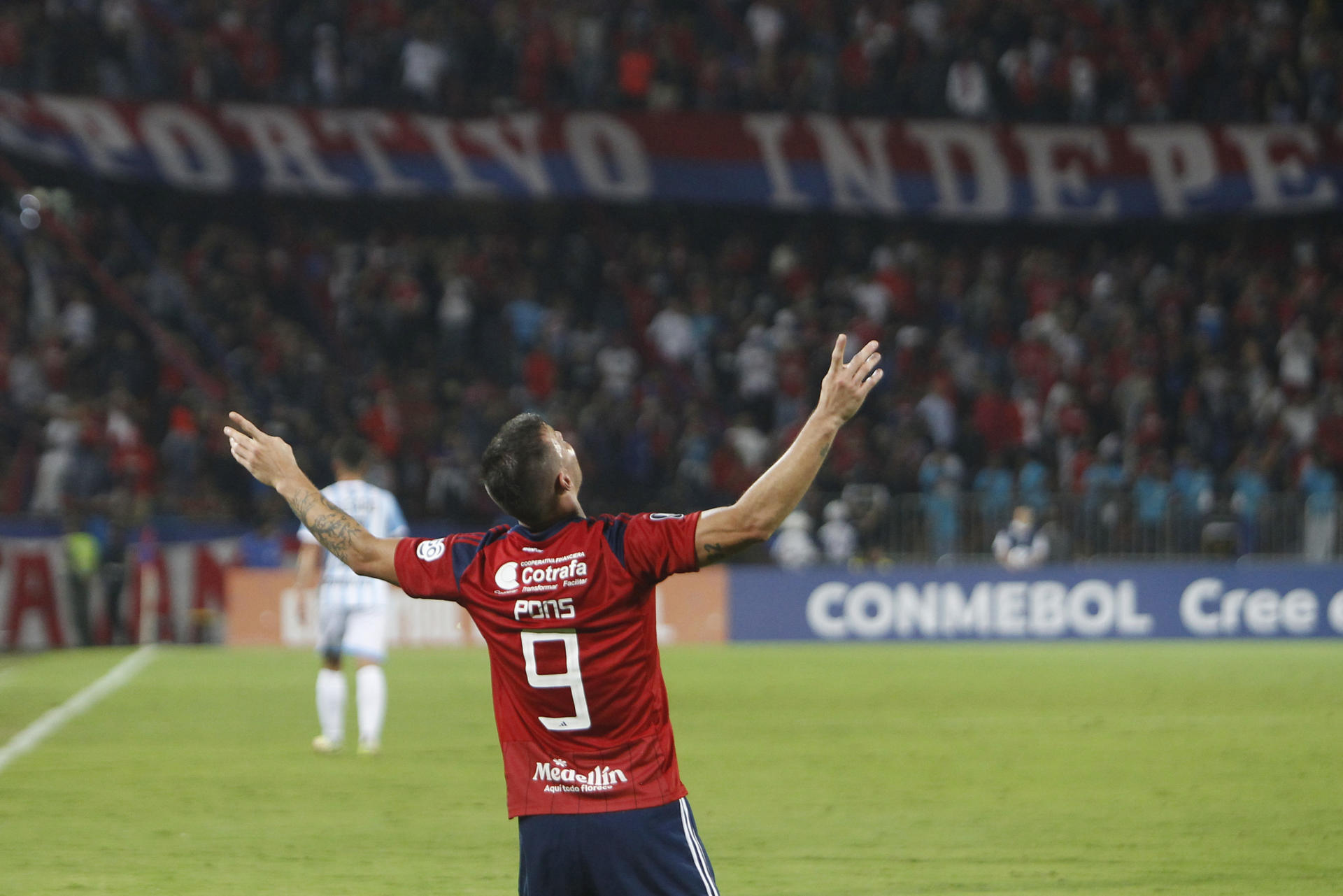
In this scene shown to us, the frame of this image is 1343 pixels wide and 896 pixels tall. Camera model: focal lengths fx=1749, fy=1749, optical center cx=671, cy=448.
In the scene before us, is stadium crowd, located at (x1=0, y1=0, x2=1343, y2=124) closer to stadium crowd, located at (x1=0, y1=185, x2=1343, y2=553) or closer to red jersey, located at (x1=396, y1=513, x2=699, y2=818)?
stadium crowd, located at (x1=0, y1=185, x2=1343, y2=553)

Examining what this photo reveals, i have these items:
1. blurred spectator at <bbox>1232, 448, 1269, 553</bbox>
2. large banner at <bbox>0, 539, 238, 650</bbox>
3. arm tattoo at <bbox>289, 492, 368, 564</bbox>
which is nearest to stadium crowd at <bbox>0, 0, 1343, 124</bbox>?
blurred spectator at <bbox>1232, 448, 1269, 553</bbox>

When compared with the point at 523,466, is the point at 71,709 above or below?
below

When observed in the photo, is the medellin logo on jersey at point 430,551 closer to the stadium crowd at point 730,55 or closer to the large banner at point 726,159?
the large banner at point 726,159

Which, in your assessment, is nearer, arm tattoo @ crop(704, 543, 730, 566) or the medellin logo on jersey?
arm tattoo @ crop(704, 543, 730, 566)

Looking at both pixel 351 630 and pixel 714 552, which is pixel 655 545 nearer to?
pixel 714 552

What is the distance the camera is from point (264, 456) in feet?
15.1

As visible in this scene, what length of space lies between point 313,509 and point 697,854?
136 cm

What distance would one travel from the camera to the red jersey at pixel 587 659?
4.14m

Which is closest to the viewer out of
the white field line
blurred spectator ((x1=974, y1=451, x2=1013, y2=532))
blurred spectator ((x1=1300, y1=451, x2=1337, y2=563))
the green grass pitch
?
the green grass pitch

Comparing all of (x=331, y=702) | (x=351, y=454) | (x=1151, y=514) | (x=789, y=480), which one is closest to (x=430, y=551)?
(x=789, y=480)

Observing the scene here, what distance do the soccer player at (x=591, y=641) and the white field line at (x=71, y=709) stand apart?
26.7 feet

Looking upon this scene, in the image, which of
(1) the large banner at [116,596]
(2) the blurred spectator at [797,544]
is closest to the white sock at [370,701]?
(1) the large banner at [116,596]

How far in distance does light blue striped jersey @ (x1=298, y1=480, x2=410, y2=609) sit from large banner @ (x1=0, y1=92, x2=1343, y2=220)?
16.0 meters

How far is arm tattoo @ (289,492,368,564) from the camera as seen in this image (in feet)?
14.7
